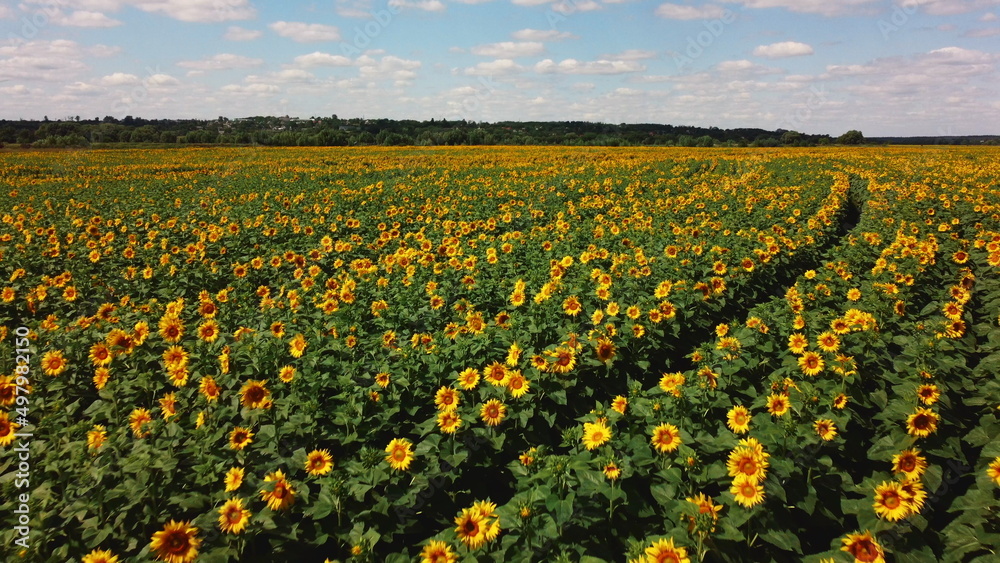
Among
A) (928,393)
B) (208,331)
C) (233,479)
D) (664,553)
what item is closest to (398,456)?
(233,479)

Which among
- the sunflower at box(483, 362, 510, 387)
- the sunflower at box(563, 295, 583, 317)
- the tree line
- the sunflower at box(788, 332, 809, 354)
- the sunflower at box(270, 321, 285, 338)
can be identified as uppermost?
the tree line

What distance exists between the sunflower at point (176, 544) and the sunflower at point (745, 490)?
294 cm

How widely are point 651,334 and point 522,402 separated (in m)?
2.03

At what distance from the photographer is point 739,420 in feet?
11.7

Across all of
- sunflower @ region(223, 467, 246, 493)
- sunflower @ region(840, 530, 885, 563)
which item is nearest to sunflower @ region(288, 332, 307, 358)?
sunflower @ region(223, 467, 246, 493)

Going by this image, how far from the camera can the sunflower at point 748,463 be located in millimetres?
2909

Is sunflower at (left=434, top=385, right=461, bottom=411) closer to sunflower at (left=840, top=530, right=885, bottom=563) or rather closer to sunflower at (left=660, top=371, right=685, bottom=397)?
sunflower at (left=660, top=371, right=685, bottom=397)

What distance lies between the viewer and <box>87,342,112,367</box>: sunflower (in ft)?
14.5

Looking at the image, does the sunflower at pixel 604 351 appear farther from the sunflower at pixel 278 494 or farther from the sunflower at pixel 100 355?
the sunflower at pixel 100 355

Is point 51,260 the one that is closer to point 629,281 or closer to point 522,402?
point 522,402

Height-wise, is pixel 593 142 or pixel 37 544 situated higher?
pixel 593 142

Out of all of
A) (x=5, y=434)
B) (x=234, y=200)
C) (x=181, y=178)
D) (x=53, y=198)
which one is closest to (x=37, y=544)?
(x=5, y=434)

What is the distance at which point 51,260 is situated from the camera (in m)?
8.00

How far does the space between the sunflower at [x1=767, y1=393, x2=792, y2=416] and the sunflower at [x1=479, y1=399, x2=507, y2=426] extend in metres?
2.01
